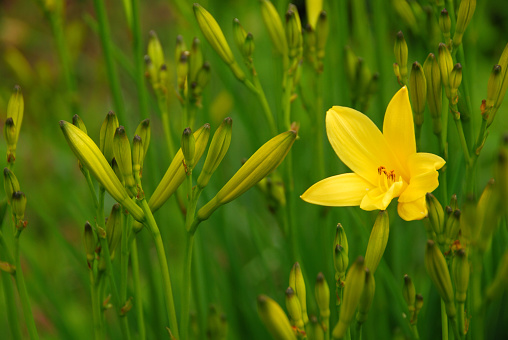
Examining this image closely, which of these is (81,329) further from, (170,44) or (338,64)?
(170,44)

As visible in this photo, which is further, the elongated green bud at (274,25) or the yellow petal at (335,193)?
the elongated green bud at (274,25)

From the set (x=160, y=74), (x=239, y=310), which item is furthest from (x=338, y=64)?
(x=239, y=310)

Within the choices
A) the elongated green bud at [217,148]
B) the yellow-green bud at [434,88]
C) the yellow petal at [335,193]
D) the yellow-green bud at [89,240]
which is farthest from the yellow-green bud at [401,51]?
the yellow-green bud at [89,240]

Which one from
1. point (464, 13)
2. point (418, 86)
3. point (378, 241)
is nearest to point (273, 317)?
point (378, 241)

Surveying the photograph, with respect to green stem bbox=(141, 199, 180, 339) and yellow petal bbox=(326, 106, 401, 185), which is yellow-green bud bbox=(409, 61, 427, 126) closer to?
yellow petal bbox=(326, 106, 401, 185)

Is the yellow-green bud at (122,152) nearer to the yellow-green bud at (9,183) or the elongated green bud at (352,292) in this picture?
the yellow-green bud at (9,183)
